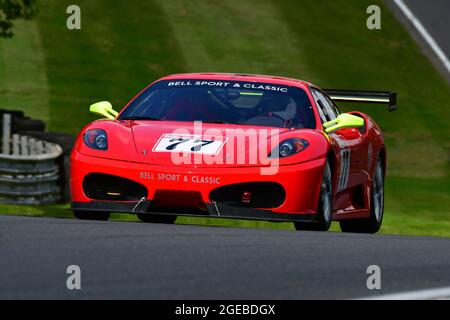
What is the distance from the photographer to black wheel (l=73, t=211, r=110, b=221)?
11177 millimetres

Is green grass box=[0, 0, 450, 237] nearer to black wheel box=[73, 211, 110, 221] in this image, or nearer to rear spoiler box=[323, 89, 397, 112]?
rear spoiler box=[323, 89, 397, 112]

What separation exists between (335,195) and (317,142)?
0.76 metres

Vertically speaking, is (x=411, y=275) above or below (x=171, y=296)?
below

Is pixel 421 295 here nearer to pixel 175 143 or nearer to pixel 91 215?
pixel 175 143

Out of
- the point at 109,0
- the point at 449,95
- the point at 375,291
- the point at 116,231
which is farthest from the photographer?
the point at 109,0

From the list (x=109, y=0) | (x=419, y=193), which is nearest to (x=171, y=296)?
(x=419, y=193)

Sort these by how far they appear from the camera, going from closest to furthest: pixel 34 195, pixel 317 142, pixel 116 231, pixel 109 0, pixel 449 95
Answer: pixel 116 231
pixel 317 142
pixel 34 195
pixel 449 95
pixel 109 0

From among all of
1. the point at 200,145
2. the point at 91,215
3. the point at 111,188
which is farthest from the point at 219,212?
the point at 91,215

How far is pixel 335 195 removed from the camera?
37.5 feet

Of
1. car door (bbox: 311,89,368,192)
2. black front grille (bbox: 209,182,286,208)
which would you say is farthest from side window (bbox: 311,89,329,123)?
black front grille (bbox: 209,182,286,208)

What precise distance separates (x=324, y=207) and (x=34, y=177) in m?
5.43

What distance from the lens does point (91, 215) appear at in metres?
11.3

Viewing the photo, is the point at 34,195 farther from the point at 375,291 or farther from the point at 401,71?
the point at 401,71
